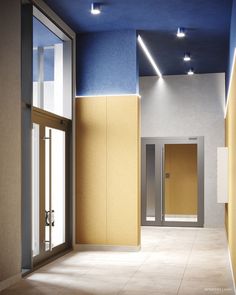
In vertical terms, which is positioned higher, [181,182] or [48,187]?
[48,187]

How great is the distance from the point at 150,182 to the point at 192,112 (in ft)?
7.10

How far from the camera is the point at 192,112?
42.3 ft

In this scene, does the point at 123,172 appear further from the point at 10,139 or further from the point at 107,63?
the point at 10,139

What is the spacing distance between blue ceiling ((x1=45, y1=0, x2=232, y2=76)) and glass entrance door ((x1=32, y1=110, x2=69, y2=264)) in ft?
5.93

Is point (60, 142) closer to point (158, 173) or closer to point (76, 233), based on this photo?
point (76, 233)

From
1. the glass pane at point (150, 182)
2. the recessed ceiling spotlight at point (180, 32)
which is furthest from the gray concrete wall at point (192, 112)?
the recessed ceiling spotlight at point (180, 32)

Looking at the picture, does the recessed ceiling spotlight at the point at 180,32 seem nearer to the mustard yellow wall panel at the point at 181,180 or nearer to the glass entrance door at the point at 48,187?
the glass entrance door at the point at 48,187

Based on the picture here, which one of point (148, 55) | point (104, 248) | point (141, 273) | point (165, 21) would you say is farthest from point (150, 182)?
point (141, 273)

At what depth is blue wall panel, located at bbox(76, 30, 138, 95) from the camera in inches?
358

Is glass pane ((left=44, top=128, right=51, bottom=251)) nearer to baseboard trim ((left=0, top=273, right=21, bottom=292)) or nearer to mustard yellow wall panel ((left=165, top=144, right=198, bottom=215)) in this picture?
baseboard trim ((left=0, top=273, right=21, bottom=292))

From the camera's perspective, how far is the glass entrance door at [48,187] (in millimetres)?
7680

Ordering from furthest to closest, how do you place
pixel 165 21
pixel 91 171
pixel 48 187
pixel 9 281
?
pixel 91 171 → pixel 165 21 → pixel 48 187 → pixel 9 281

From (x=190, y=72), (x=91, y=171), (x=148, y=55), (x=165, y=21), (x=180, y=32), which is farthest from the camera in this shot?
(x=190, y=72)

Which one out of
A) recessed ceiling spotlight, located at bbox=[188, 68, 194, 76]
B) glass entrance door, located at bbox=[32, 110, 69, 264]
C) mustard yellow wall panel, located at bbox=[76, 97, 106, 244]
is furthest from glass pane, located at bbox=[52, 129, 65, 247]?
recessed ceiling spotlight, located at bbox=[188, 68, 194, 76]
